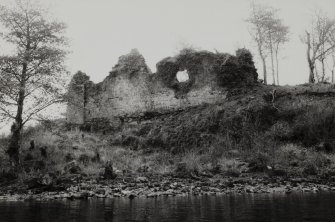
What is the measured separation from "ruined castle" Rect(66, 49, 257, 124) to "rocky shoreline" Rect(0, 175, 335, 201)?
10531mm

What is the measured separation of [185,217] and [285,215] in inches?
63.4

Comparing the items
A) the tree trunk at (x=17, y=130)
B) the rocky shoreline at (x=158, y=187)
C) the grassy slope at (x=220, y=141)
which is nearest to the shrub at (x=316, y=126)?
the grassy slope at (x=220, y=141)

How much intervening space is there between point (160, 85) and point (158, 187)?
14501 mm

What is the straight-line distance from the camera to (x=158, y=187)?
12625 mm

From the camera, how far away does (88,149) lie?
21.5 meters

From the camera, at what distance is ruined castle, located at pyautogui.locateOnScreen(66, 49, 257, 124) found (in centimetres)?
2489

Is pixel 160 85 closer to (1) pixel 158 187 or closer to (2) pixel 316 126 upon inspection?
(2) pixel 316 126

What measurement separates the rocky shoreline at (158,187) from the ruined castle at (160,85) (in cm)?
1053

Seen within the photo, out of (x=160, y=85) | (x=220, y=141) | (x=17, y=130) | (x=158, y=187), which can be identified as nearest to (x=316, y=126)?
(x=220, y=141)

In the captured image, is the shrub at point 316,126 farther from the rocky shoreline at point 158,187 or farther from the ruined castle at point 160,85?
the ruined castle at point 160,85

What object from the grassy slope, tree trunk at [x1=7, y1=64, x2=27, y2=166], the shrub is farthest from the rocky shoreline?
the shrub

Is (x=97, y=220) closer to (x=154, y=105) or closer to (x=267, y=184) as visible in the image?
(x=267, y=184)

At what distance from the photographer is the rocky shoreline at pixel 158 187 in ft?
37.1

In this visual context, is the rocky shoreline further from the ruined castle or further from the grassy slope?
the ruined castle
